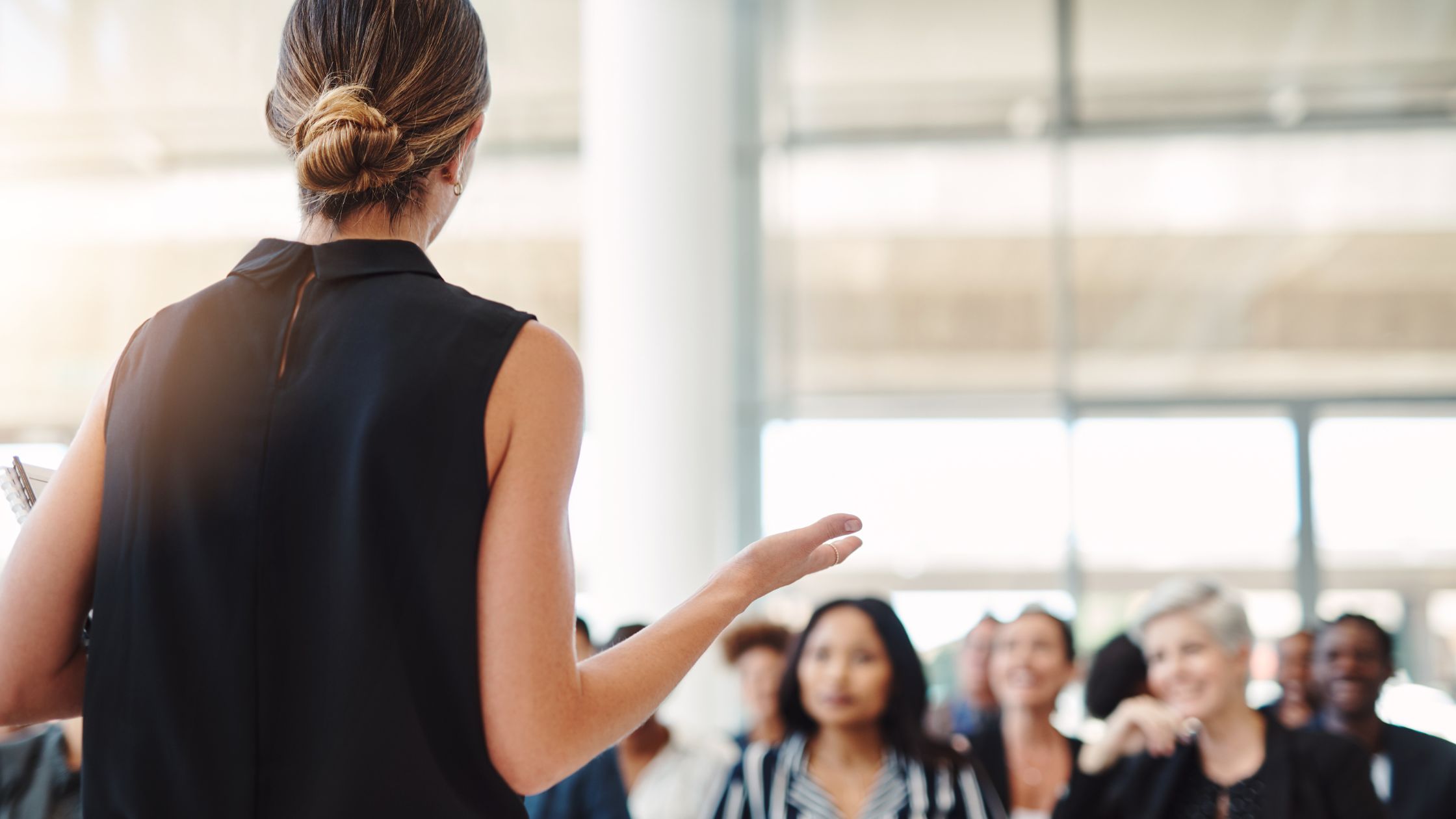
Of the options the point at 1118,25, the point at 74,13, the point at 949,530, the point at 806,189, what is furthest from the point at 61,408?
the point at 1118,25

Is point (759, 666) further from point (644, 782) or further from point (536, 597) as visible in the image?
point (536, 597)

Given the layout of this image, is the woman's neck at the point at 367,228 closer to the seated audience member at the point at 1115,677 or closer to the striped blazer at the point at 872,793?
the striped blazer at the point at 872,793

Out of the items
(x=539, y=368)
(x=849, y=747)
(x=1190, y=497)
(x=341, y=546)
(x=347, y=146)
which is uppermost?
(x=347, y=146)

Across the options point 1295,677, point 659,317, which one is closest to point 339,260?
point 1295,677

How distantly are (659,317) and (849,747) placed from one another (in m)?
2.90

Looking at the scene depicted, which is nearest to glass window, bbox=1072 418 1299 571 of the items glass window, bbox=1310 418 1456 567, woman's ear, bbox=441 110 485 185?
glass window, bbox=1310 418 1456 567

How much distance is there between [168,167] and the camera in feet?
20.4

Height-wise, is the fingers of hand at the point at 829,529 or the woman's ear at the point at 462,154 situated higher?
the woman's ear at the point at 462,154

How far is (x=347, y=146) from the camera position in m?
0.79

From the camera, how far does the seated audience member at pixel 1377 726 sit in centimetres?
360

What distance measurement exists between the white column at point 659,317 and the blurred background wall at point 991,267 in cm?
4

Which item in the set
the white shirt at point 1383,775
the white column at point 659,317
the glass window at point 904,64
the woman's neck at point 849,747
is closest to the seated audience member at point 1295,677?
the white shirt at point 1383,775

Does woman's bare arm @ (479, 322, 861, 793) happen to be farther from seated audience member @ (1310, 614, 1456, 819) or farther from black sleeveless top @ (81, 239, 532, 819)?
seated audience member @ (1310, 614, 1456, 819)

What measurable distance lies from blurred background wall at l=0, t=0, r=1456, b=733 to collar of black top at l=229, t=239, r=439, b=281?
4920 millimetres
